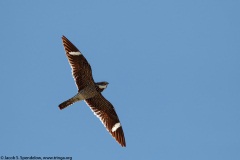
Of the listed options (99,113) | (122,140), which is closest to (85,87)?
(99,113)

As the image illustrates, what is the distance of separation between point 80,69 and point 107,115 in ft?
6.38

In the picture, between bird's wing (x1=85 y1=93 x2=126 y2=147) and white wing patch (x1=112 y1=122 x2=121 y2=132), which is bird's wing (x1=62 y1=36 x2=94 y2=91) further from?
white wing patch (x1=112 y1=122 x2=121 y2=132)

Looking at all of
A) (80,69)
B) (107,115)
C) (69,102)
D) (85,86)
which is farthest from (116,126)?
(80,69)

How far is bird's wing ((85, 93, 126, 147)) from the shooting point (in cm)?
1202

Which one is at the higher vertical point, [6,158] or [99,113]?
[99,113]

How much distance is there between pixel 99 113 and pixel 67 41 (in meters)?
2.63

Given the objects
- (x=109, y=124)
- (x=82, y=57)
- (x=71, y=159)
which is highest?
(x=82, y=57)

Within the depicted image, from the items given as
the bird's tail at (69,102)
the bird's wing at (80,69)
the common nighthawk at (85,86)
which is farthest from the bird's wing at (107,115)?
the bird's tail at (69,102)

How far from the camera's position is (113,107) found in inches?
485

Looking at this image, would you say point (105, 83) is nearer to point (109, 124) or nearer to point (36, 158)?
point (109, 124)

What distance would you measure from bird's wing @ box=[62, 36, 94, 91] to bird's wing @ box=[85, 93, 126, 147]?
2.35 ft

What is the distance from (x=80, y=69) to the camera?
1147cm

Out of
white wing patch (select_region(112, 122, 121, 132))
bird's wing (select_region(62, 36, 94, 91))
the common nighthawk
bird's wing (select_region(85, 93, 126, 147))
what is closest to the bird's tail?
the common nighthawk

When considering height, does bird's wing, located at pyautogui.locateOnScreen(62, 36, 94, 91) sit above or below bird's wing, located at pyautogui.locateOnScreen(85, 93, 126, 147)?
above
